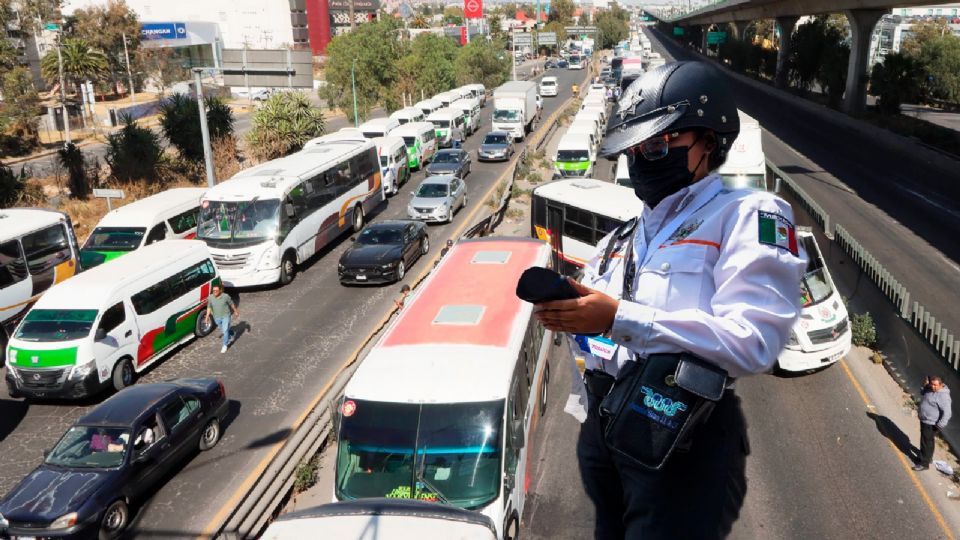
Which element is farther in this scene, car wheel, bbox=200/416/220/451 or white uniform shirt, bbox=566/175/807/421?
car wheel, bbox=200/416/220/451

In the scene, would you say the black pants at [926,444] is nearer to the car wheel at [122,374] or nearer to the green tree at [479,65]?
the car wheel at [122,374]

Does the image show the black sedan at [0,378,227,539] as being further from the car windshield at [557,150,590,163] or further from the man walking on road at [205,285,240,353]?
the car windshield at [557,150,590,163]

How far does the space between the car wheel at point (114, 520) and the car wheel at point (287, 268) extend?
11142 mm

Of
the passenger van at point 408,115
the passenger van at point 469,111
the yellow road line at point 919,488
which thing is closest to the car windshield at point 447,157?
the passenger van at point 408,115

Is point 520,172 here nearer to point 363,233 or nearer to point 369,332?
point 363,233

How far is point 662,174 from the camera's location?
8.12ft

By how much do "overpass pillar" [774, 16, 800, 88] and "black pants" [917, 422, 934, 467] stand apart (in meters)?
56.0

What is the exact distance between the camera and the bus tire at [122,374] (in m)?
14.3

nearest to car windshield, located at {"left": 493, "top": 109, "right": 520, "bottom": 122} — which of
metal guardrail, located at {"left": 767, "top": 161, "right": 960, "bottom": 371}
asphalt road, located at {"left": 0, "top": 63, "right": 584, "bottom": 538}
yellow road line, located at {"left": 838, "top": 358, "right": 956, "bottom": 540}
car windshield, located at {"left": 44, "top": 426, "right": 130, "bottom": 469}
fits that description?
asphalt road, located at {"left": 0, "top": 63, "right": 584, "bottom": 538}

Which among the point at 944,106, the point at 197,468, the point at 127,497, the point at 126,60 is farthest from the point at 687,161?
the point at 126,60

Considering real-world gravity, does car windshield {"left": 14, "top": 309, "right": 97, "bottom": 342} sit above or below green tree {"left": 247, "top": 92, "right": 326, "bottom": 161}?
below

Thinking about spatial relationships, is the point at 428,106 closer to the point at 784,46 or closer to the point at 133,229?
the point at 133,229

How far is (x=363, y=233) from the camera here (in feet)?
71.3

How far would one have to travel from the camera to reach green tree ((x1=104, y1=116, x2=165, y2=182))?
2952 cm
